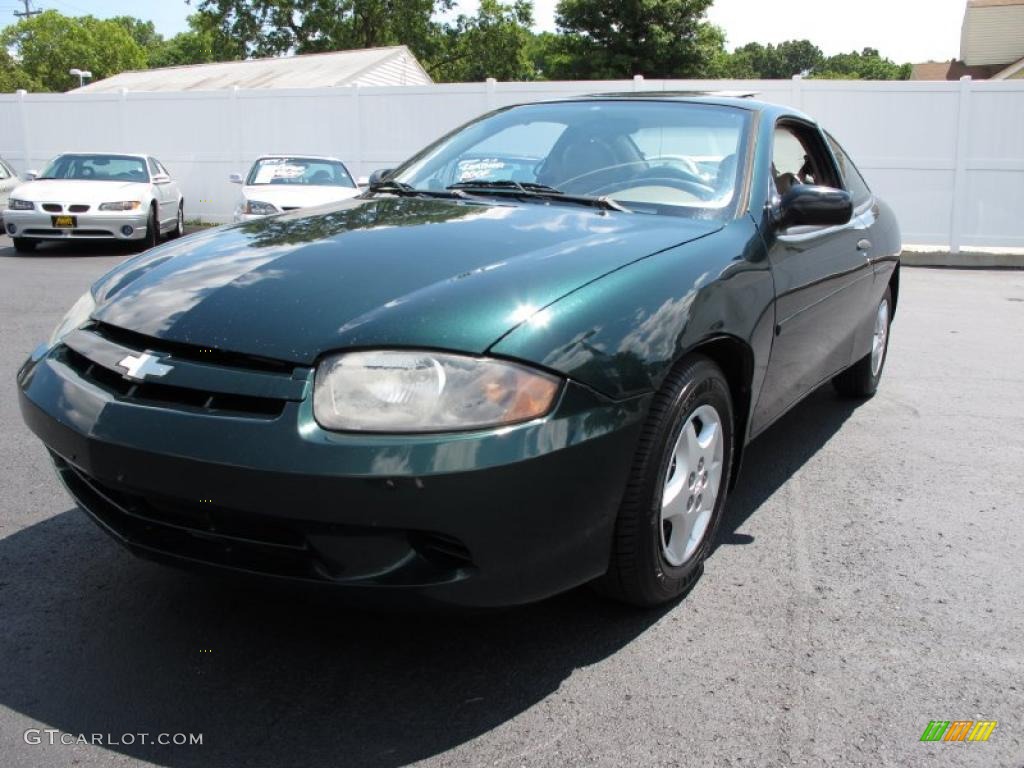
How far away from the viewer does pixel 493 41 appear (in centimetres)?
4462

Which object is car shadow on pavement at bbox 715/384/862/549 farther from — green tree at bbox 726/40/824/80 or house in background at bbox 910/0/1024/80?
green tree at bbox 726/40/824/80

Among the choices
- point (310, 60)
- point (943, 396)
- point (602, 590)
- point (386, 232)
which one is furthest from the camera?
point (310, 60)

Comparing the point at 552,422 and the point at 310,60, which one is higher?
the point at 310,60

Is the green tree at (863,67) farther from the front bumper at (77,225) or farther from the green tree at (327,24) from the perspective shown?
the front bumper at (77,225)

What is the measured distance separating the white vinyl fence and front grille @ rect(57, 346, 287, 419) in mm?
9830

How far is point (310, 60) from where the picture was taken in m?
33.4

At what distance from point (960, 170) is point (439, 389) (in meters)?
13.8

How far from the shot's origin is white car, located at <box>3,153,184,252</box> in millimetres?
12242

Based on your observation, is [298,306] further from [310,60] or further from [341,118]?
[310,60]

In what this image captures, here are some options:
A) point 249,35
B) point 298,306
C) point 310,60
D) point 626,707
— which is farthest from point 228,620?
point 249,35

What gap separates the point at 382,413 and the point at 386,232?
38.2 inches

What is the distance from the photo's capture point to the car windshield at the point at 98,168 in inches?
527

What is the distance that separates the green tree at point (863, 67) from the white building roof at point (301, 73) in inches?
2176

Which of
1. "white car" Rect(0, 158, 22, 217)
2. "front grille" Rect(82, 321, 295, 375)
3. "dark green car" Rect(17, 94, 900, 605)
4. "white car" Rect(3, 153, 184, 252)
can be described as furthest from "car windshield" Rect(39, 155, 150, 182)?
"front grille" Rect(82, 321, 295, 375)
